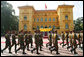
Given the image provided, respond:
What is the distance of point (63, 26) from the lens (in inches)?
1167

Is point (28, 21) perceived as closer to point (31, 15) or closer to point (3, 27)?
point (31, 15)

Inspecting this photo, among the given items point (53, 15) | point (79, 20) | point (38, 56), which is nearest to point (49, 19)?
point (53, 15)

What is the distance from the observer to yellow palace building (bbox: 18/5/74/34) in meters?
29.7

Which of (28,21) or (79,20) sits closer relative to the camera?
(28,21)

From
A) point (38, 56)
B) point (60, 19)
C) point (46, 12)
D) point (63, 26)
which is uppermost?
point (46, 12)

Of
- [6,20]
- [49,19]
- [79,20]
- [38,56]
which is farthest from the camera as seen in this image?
[79,20]

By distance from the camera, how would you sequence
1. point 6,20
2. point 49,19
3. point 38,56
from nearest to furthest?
1. point 38,56
2. point 6,20
3. point 49,19

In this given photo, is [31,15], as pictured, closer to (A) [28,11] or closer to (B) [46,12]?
(A) [28,11]

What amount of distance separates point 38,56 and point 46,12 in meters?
26.4

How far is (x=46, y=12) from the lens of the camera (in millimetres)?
31547

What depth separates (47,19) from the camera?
31312 mm

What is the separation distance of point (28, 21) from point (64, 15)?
10.6 metres

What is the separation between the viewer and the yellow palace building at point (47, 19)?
1168 inches

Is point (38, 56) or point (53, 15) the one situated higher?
point (53, 15)
